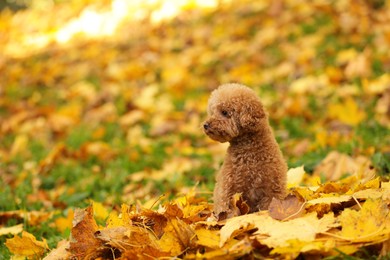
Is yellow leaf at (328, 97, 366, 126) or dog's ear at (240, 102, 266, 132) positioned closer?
dog's ear at (240, 102, 266, 132)

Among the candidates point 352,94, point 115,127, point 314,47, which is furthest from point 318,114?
point 115,127

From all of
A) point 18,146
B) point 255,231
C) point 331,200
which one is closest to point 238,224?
point 255,231

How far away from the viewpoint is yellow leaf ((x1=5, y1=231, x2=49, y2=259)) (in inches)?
94.5

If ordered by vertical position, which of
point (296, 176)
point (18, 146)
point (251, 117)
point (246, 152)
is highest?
point (251, 117)

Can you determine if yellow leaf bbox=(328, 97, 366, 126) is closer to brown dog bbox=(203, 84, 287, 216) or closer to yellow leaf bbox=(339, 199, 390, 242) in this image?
brown dog bbox=(203, 84, 287, 216)

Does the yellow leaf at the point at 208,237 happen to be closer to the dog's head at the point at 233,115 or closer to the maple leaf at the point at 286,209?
the maple leaf at the point at 286,209

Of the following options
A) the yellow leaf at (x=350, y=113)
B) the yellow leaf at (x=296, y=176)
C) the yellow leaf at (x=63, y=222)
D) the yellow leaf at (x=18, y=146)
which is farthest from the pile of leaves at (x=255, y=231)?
the yellow leaf at (x=18, y=146)

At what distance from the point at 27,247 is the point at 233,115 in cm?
113

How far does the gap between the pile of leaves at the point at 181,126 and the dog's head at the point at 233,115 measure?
324 mm

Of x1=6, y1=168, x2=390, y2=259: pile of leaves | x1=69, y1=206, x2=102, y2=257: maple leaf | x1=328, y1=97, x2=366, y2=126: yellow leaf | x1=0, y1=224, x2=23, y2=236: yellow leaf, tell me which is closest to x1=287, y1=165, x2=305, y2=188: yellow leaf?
x1=6, y1=168, x2=390, y2=259: pile of leaves

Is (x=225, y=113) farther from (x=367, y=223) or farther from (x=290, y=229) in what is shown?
(x=367, y=223)

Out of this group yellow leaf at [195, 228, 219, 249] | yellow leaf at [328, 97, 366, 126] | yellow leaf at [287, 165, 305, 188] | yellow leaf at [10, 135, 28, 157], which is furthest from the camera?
yellow leaf at [10, 135, 28, 157]

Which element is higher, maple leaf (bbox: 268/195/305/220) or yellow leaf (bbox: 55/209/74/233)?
maple leaf (bbox: 268/195/305/220)

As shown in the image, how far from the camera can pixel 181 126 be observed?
5.69 metres
